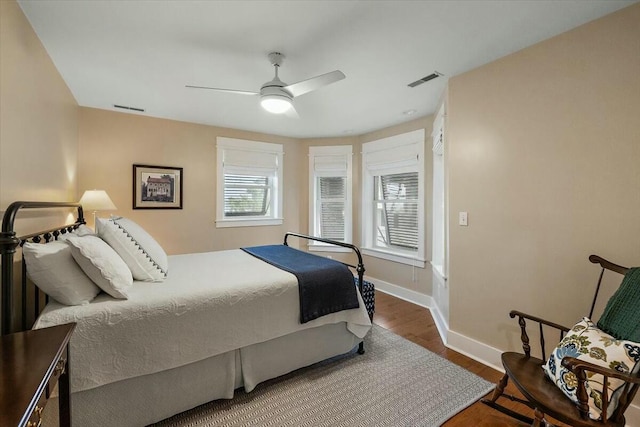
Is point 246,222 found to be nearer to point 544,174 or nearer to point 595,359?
point 544,174

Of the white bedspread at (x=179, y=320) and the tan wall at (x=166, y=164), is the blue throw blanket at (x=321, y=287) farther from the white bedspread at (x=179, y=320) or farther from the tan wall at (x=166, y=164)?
the tan wall at (x=166, y=164)

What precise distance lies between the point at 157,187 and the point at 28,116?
196cm

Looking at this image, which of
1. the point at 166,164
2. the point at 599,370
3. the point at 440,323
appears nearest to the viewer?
the point at 599,370

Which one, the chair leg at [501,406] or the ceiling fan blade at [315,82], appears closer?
the chair leg at [501,406]

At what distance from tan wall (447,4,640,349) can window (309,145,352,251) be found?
7.57 feet

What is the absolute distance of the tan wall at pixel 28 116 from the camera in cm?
162

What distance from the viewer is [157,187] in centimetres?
384

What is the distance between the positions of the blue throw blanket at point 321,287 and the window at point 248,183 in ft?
7.42

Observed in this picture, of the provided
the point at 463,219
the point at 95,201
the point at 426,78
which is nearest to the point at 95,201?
the point at 95,201

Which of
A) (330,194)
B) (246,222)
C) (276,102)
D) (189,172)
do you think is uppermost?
(276,102)

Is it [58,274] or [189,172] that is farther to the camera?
[189,172]

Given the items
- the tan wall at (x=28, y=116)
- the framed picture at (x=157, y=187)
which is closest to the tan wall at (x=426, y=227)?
the framed picture at (x=157, y=187)

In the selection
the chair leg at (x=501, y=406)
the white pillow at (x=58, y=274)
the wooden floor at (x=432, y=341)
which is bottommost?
the wooden floor at (x=432, y=341)

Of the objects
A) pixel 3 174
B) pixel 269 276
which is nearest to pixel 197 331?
pixel 269 276
